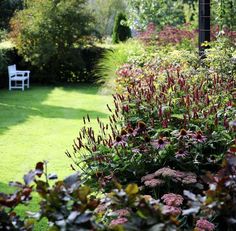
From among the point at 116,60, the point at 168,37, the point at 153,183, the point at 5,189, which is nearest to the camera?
the point at 153,183

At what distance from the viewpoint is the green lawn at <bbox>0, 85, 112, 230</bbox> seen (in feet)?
20.5

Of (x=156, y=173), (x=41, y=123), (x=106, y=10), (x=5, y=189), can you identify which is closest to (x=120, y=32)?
(x=106, y=10)

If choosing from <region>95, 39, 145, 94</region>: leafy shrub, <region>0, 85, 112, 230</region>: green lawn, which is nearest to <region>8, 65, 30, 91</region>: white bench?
<region>0, 85, 112, 230</region>: green lawn

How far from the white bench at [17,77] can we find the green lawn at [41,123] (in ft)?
1.07

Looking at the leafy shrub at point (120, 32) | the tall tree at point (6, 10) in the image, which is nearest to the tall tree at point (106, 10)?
the tall tree at point (6, 10)

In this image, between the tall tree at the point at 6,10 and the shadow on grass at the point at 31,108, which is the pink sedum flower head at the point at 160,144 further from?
the tall tree at the point at 6,10

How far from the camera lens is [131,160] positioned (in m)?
3.45

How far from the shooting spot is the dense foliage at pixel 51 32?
14172mm

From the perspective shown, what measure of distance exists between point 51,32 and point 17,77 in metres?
1.71

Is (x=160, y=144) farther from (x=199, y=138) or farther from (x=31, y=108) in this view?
(x=31, y=108)

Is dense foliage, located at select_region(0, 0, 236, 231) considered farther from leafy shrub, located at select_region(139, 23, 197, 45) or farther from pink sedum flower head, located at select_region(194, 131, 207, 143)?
leafy shrub, located at select_region(139, 23, 197, 45)

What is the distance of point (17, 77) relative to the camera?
45.7 ft

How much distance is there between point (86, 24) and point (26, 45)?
1941 millimetres

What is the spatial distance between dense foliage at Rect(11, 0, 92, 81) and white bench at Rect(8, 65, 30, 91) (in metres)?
0.49
